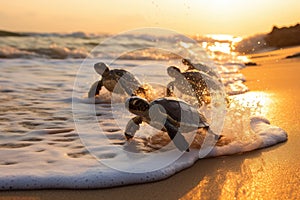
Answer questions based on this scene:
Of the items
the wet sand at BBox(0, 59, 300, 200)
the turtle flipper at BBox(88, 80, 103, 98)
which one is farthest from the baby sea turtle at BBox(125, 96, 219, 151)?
the turtle flipper at BBox(88, 80, 103, 98)

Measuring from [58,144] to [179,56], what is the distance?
11135 millimetres

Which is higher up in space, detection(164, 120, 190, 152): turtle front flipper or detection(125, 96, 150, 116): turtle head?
detection(125, 96, 150, 116): turtle head

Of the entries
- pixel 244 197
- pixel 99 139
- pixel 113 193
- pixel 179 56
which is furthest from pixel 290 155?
pixel 179 56

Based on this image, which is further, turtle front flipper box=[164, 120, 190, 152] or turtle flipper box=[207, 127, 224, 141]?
turtle flipper box=[207, 127, 224, 141]

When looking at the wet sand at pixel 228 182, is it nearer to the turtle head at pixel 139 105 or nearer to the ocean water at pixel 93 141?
the ocean water at pixel 93 141

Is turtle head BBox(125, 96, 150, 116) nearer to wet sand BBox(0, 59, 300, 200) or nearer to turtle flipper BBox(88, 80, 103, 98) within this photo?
wet sand BBox(0, 59, 300, 200)

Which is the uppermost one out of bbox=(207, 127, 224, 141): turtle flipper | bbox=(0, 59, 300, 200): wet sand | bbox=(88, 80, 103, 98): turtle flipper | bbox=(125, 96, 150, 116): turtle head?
bbox=(125, 96, 150, 116): turtle head

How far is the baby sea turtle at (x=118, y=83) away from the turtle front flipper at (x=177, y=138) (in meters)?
2.39

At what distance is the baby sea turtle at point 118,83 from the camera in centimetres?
578

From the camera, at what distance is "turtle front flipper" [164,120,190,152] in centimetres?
308

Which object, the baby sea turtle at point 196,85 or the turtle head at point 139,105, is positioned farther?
the baby sea turtle at point 196,85

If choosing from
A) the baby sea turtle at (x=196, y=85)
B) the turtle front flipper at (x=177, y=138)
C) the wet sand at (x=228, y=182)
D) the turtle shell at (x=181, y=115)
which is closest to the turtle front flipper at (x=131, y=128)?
the turtle shell at (x=181, y=115)

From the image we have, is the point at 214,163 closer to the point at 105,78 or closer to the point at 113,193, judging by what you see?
the point at 113,193

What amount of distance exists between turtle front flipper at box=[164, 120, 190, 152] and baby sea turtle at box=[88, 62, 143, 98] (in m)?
2.39
